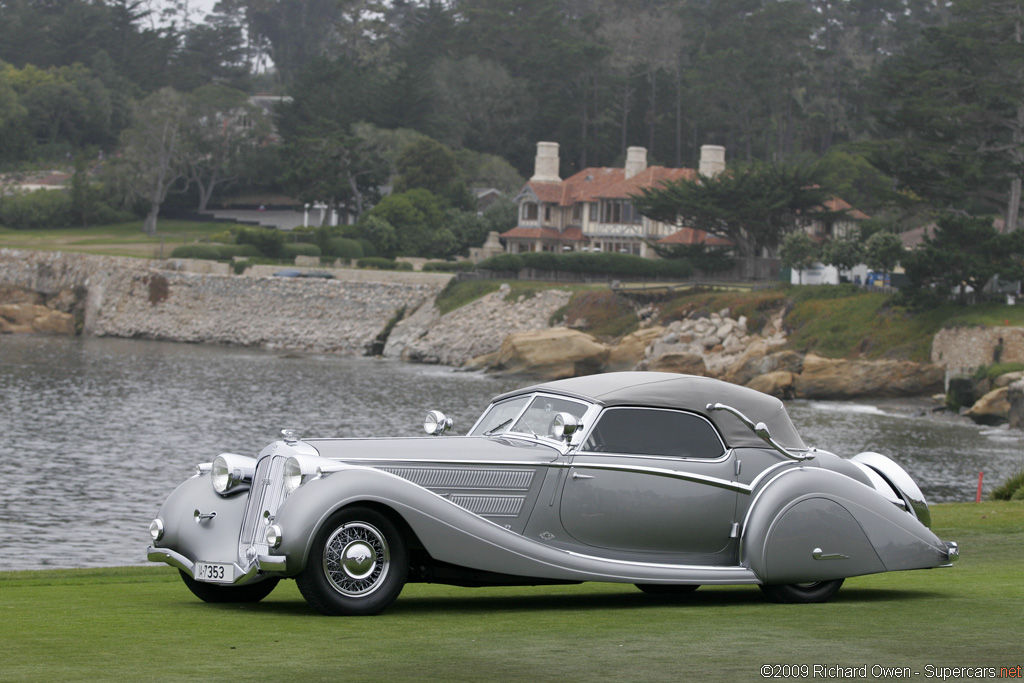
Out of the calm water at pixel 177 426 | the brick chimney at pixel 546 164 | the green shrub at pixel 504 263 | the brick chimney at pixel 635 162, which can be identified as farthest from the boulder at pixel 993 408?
the brick chimney at pixel 546 164

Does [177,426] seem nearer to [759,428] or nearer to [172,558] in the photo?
[172,558]

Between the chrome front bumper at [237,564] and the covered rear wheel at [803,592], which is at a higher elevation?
the chrome front bumper at [237,564]

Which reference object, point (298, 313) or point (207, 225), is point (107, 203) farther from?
point (298, 313)

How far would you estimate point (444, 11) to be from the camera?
13850cm

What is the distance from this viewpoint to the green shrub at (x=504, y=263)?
271 ft

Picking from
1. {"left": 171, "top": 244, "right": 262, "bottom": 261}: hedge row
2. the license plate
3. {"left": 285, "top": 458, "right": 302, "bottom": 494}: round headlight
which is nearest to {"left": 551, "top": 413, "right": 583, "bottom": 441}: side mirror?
{"left": 285, "top": 458, "right": 302, "bottom": 494}: round headlight

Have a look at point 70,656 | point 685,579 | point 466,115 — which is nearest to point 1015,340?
point 685,579

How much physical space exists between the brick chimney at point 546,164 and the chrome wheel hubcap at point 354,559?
9170 centimetres

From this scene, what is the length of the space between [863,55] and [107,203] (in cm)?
7789

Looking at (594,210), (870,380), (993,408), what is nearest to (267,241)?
(594,210)

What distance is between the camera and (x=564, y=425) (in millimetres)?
9500

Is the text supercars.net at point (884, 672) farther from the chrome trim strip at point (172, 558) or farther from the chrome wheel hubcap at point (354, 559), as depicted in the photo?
the chrome trim strip at point (172, 558)

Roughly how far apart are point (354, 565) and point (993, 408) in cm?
4293

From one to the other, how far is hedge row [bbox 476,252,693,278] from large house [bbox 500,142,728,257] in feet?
26.6
